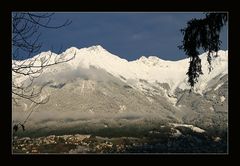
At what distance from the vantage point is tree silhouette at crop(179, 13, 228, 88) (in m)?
4.06

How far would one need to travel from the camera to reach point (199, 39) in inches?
166

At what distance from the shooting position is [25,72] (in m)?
3.72

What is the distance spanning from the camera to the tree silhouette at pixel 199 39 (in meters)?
4.06
